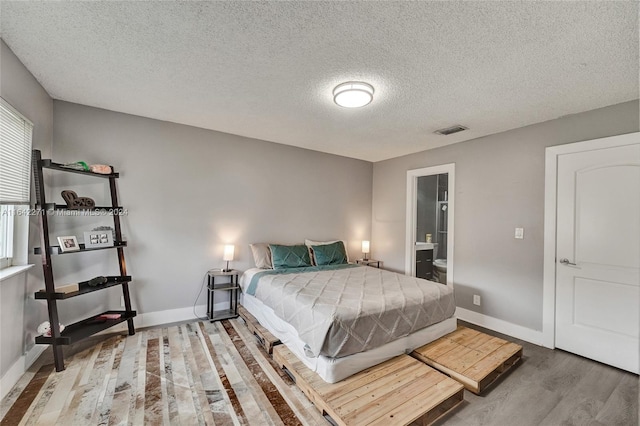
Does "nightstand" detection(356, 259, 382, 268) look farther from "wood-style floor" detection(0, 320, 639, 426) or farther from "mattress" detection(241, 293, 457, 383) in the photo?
"wood-style floor" detection(0, 320, 639, 426)

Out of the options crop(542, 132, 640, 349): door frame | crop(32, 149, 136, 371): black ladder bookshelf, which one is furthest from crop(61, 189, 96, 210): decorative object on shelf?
crop(542, 132, 640, 349): door frame

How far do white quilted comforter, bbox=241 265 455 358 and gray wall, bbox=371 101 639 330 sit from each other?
91 cm

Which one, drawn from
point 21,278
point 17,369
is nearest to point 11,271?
point 21,278

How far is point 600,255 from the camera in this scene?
8.32ft

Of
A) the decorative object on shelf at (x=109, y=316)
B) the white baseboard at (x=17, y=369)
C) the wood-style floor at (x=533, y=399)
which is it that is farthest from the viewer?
the decorative object on shelf at (x=109, y=316)

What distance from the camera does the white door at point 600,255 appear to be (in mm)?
2369

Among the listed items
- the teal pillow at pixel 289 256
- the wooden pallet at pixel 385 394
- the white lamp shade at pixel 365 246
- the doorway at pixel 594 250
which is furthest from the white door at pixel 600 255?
the teal pillow at pixel 289 256

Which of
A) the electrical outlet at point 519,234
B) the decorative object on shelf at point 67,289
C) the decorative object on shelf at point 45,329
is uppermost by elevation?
the electrical outlet at point 519,234

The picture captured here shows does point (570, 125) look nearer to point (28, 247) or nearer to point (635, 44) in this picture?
point (635, 44)

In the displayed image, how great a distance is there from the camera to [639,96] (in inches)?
91.4

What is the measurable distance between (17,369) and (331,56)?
329cm

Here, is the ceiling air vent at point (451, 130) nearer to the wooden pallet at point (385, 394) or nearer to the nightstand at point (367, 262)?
the nightstand at point (367, 262)

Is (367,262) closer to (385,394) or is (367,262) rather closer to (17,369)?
(385,394)

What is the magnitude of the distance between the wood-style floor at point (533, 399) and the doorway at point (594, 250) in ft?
0.93
